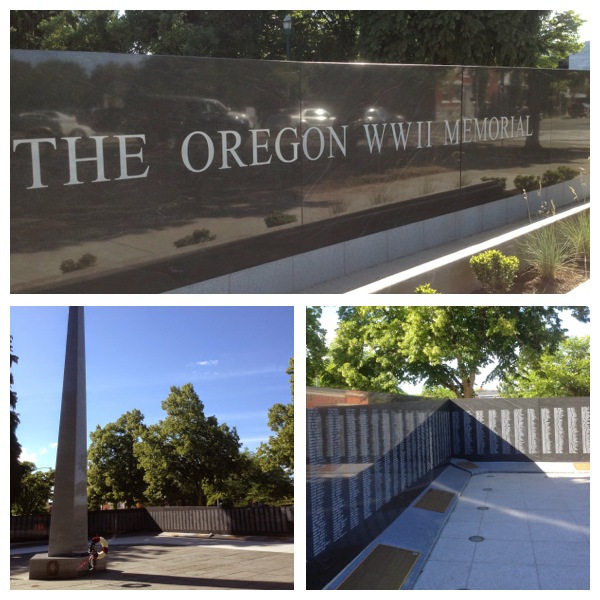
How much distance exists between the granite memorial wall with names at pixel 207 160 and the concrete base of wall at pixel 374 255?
130mm

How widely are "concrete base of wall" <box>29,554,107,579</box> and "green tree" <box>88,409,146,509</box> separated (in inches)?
19.6

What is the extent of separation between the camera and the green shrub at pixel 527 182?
12.9 meters

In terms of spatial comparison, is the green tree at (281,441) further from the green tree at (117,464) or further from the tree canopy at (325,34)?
the tree canopy at (325,34)

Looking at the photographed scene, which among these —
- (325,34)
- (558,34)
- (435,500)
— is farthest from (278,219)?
(558,34)

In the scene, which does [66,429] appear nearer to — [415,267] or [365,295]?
[365,295]

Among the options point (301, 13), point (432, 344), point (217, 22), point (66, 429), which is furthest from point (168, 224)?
point (301, 13)

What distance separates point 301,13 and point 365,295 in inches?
930

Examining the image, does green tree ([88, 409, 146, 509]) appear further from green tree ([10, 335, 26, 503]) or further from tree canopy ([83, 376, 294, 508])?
green tree ([10, 335, 26, 503])

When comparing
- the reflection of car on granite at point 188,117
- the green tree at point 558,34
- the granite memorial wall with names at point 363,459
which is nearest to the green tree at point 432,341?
the granite memorial wall with names at point 363,459

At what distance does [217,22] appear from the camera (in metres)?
27.2

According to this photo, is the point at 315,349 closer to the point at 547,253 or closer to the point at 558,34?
the point at 547,253

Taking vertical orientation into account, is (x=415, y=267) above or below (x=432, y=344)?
above

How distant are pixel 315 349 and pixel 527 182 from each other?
4.85 meters

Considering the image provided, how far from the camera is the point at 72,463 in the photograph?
6.63 metres
